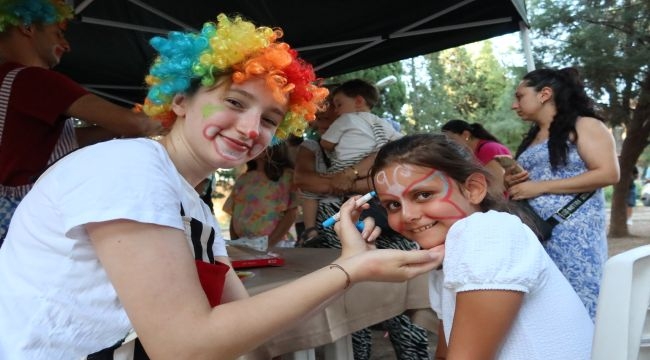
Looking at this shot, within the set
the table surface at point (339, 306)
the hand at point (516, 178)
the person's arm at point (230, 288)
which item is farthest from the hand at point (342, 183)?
the person's arm at point (230, 288)

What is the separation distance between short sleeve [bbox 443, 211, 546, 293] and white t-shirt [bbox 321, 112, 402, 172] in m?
1.89

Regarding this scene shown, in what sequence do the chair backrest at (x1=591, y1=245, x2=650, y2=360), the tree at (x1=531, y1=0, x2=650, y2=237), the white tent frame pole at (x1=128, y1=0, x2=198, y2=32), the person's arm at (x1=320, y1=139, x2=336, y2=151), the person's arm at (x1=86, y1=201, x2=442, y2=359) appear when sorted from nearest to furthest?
the person's arm at (x1=86, y1=201, x2=442, y2=359)
the chair backrest at (x1=591, y1=245, x2=650, y2=360)
the person's arm at (x1=320, y1=139, x2=336, y2=151)
the white tent frame pole at (x1=128, y1=0, x2=198, y2=32)
the tree at (x1=531, y1=0, x2=650, y2=237)

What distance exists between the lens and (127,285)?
86cm

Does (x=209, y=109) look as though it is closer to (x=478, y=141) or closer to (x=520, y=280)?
(x=520, y=280)

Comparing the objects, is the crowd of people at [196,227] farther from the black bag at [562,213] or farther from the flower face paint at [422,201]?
the black bag at [562,213]

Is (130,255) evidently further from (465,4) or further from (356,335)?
(465,4)

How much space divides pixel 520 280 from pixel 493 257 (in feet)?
0.23

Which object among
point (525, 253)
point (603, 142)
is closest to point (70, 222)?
point (525, 253)

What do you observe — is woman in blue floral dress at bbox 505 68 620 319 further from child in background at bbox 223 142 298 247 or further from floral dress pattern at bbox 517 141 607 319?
child in background at bbox 223 142 298 247

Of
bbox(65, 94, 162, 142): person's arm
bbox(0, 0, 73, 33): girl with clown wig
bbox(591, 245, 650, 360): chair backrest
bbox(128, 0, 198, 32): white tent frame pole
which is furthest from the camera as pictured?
bbox(128, 0, 198, 32): white tent frame pole

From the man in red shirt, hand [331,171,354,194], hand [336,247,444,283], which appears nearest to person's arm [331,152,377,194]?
hand [331,171,354,194]

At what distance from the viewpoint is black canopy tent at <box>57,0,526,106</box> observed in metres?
3.71

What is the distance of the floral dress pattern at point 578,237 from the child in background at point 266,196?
5.70 feet

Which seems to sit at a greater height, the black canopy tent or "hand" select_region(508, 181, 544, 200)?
the black canopy tent
